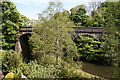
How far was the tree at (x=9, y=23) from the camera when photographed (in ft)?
37.0

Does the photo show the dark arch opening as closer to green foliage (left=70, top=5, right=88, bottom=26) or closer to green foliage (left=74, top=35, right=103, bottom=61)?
green foliage (left=74, top=35, right=103, bottom=61)

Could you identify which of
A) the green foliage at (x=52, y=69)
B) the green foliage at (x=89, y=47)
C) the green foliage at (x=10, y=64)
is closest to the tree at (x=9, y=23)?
the green foliage at (x=10, y=64)

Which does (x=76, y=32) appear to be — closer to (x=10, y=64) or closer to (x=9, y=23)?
(x=9, y=23)

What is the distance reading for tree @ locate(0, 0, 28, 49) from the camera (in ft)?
37.0

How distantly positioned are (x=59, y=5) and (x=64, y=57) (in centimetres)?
325

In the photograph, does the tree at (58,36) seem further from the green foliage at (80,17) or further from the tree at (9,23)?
the green foliage at (80,17)

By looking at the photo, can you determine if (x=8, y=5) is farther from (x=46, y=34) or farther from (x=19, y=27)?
(x=46, y=34)

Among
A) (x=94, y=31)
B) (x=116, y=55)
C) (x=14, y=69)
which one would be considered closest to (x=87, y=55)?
(x=94, y=31)

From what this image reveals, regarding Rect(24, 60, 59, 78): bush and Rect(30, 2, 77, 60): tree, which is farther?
Rect(30, 2, 77, 60): tree

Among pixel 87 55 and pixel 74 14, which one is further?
pixel 74 14

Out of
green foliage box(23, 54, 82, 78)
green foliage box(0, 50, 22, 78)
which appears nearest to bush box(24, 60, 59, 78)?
green foliage box(23, 54, 82, 78)

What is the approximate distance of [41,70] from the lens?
7742 millimetres

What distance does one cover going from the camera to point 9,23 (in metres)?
11.4

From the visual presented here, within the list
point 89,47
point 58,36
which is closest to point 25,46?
point 89,47
